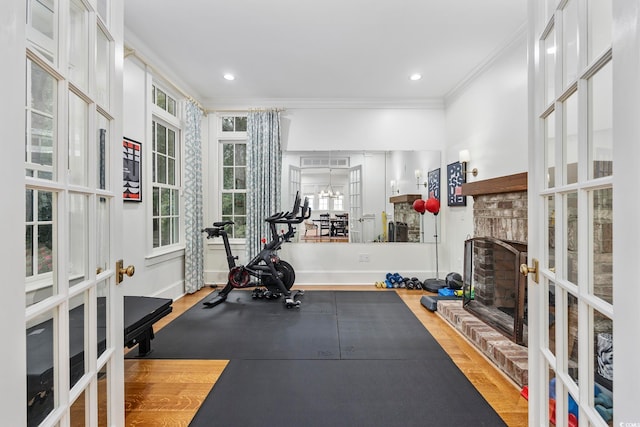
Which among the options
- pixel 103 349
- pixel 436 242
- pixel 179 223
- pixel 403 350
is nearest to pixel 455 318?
pixel 403 350

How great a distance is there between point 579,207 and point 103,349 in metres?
1.76

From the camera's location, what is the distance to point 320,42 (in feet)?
9.61

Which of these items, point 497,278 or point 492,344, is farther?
→ point 497,278

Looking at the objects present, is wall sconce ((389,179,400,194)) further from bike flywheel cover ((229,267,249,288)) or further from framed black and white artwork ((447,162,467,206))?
bike flywheel cover ((229,267,249,288))

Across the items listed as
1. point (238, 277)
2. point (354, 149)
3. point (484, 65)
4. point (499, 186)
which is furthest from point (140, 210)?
point (484, 65)

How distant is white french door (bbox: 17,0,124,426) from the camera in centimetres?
76

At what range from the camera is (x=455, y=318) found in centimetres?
282

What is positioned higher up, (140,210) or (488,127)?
(488,127)

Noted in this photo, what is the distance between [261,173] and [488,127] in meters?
3.01

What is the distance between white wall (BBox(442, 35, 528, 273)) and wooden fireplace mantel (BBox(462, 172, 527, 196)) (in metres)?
0.18

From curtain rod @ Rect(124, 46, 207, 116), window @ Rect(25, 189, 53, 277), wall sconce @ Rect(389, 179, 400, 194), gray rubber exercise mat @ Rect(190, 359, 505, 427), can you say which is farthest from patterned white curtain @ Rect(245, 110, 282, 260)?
window @ Rect(25, 189, 53, 277)

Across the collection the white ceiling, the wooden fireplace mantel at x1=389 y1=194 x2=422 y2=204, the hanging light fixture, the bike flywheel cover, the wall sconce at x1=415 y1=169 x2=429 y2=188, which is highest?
the white ceiling

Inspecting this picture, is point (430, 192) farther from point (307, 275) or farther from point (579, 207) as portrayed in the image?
point (579, 207)

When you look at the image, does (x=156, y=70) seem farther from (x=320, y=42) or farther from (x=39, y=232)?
(x=39, y=232)
